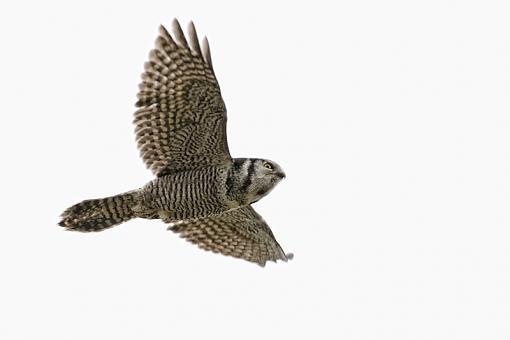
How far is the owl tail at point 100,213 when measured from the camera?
12.8 meters

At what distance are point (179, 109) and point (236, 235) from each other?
258 cm

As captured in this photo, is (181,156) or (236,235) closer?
(181,156)

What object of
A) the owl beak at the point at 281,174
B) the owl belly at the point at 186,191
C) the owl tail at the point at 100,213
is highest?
the owl beak at the point at 281,174

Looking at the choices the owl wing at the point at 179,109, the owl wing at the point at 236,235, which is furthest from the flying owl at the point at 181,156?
the owl wing at the point at 236,235

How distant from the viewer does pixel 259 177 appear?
13.0 meters

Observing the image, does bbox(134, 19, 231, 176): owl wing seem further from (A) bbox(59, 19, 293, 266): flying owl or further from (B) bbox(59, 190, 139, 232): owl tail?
(B) bbox(59, 190, 139, 232): owl tail

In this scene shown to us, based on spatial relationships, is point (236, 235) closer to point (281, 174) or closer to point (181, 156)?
point (281, 174)

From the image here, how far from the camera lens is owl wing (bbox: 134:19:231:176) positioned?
12.5 meters

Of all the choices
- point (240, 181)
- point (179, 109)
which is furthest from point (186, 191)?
point (179, 109)


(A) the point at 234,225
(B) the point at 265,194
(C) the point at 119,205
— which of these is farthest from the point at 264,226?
(C) the point at 119,205

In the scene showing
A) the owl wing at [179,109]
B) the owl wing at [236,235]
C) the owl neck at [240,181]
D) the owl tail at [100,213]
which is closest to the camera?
the owl wing at [179,109]

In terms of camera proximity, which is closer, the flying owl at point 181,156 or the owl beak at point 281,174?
the flying owl at point 181,156

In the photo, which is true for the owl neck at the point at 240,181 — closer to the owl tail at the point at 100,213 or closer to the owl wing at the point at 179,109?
the owl wing at the point at 179,109

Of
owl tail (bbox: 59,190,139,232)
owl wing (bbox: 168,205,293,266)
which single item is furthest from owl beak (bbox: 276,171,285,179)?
owl tail (bbox: 59,190,139,232)
